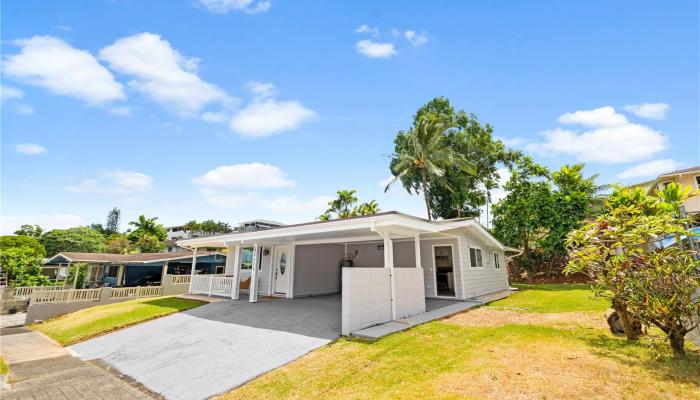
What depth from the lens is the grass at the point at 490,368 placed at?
145 inches

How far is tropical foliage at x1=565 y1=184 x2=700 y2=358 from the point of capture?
171 inches

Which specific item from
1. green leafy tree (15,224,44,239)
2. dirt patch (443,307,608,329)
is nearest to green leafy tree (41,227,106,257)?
green leafy tree (15,224,44,239)

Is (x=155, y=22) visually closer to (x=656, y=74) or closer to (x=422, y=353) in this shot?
(x=422, y=353)

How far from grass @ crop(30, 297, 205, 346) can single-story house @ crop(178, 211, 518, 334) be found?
2.11 meters

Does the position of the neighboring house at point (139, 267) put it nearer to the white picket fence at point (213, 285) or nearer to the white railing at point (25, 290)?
the white railing at point (25, 290)

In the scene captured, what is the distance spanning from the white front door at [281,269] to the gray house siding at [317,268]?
434 mm

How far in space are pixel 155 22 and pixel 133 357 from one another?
28.8ft

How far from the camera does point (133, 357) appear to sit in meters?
7.21

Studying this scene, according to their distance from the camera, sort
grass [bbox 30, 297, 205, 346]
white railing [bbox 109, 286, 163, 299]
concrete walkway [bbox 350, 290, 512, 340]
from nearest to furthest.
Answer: concrete walkway [bbox 350, 290, 512, 340] → grass [bbox 30, 297, 205, 346] → white railing [bbox 109, 286, 163, 299]

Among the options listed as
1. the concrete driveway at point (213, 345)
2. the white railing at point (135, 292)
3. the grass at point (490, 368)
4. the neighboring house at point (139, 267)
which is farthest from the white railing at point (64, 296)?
the grass at point (490, 368)

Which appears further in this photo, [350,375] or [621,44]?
[621,44]

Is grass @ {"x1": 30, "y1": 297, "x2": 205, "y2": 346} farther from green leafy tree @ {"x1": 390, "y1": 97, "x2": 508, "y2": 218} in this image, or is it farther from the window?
green leafy tree @ {"x1": 390, "y1": 97, "x2": 508, "y2": 218}

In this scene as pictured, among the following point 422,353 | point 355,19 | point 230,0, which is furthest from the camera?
point 355,19

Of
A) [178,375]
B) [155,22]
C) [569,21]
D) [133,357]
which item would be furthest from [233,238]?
[569,21]
